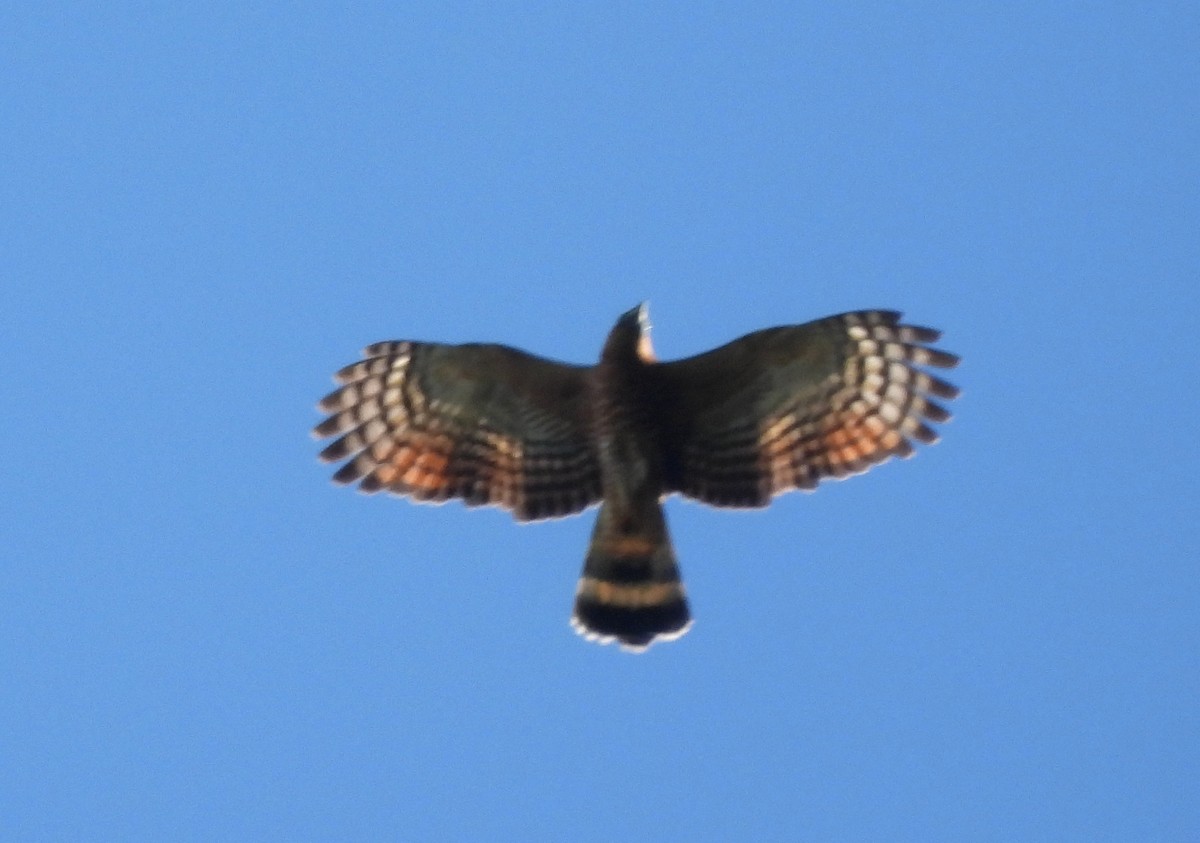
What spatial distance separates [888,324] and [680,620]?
1909 mm

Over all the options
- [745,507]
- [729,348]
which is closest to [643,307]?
[729,348]

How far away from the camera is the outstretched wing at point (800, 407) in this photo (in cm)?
933

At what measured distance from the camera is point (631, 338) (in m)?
9.17

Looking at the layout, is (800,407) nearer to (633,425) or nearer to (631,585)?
(633,425)

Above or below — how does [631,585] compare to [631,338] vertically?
below

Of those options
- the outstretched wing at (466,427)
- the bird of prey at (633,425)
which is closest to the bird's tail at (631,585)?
the bird of prey at (633,425)

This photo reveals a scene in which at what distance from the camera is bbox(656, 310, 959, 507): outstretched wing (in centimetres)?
933

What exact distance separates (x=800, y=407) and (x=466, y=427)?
1.73 m

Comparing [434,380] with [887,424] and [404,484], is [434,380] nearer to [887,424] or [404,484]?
[404,484]

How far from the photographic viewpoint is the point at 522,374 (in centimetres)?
937

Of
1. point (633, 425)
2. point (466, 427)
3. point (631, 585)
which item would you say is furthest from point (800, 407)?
point (466, 427)

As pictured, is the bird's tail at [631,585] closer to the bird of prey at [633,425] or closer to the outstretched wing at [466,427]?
the bird of prey at [633,425]

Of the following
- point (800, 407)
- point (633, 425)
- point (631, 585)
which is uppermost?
point (800, 407)

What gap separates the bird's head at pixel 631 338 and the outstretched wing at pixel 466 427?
23cm
